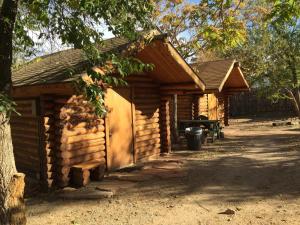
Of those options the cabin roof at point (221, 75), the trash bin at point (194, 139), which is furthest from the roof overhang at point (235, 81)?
the trash bin at point (194, 139)

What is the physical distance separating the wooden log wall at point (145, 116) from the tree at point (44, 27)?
5227mm

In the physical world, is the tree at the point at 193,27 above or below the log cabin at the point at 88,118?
above

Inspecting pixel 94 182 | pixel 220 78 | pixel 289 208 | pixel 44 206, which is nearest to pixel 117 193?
pixel 94 182

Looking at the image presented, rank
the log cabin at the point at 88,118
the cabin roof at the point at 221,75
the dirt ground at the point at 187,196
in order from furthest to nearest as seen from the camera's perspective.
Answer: the cabin roof at the point at 221,75
the log cabin at the point at 88,118
the dirt ground at the point at 187,196

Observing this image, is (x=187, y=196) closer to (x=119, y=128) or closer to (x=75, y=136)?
(x=75, y=136)

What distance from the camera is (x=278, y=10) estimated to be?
755 cm

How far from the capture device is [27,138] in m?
10.2

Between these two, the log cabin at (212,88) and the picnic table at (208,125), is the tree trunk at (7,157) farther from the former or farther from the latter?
the log cabin at (212,88)

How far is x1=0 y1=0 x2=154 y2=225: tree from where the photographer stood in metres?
4.94

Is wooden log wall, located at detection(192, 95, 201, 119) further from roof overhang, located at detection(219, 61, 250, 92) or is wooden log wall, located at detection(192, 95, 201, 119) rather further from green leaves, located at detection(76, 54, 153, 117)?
green leaves, located at detection(76, 54, 153, 117)

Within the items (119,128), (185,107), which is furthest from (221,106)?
(119,128)

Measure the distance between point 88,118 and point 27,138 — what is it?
72.8 inches

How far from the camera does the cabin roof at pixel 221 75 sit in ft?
62.4

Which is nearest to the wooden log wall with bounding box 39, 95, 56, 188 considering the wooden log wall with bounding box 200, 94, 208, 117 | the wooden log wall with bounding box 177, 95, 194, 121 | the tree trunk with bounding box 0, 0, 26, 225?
the tree trunk with bounding box 0, 0, 26, 225
